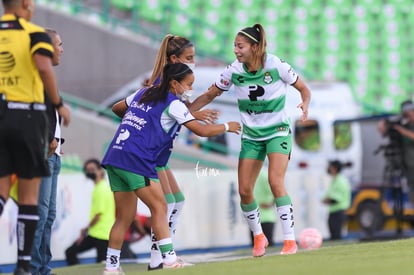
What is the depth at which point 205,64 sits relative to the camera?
1051 inches

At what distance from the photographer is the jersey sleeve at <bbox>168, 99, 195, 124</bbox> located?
10.2m

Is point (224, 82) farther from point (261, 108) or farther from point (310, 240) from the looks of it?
point (310, 240)

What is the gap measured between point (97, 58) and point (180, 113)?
690 inches

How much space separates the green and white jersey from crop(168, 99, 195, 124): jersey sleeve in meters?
1.27

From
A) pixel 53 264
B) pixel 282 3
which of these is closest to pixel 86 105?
pixel 53 264

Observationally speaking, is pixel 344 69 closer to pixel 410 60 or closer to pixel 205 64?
pixel 410 60

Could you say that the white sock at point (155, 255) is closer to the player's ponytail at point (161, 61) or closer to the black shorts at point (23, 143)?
the player's ponytail at point (161, 61)

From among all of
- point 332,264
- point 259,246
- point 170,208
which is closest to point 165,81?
point 170,208

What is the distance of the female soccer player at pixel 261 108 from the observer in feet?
37.0

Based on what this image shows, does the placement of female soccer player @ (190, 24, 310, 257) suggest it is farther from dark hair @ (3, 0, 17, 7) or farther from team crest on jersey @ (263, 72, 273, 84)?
dark hair @ (3, 0, 17, 7)

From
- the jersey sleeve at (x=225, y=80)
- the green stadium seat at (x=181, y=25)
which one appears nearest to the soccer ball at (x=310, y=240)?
the jersey sleeve at (x=225, y=80)

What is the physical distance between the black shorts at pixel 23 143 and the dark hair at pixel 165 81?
5.37 feet

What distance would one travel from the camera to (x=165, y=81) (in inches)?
411

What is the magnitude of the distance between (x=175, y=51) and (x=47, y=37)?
8.70 ft
